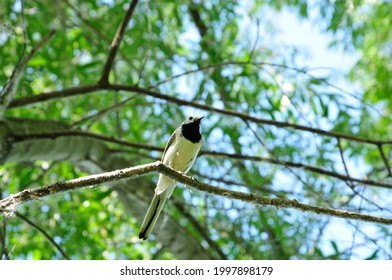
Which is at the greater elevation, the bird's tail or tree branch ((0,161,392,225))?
the bird's tail

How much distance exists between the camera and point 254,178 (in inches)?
183

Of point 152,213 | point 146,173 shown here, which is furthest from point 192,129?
point 146,173

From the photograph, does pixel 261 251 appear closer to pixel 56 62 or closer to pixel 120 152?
pixel 120 152

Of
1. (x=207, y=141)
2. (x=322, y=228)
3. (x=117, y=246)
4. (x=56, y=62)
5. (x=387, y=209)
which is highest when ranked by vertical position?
(x=56, y=62)

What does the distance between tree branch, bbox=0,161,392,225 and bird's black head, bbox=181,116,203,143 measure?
1067 mm

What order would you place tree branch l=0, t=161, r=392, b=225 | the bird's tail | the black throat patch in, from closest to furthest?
1. tree branch l=0, t=161, r=392, b=225
2. the bird's tail
3. the black throat patch

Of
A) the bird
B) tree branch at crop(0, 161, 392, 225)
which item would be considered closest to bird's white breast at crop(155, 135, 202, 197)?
the bird

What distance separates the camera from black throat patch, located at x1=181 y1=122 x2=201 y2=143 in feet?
11.5

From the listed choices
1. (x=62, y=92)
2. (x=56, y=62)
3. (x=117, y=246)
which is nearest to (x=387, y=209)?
(x=62, y=92)

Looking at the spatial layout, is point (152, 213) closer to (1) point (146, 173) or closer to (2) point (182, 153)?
(2) point (182, 153)

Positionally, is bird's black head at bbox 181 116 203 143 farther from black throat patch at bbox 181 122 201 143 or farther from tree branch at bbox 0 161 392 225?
tree branch at bbox 0 161 392 225

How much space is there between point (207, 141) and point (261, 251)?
1.06 meters

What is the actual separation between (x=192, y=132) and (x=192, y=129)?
1.6 inches

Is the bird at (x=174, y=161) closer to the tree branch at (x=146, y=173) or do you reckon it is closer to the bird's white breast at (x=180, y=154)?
the bird's white breast at (x=180, y=154)
